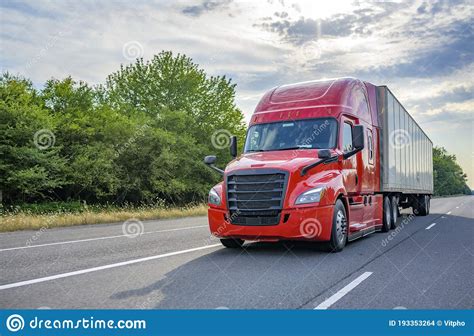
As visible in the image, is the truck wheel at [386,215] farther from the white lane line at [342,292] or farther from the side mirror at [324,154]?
the white lane line at [342,292]

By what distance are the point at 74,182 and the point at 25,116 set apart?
5.00 m

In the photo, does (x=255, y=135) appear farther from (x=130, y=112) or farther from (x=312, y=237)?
(x=130, y=112)

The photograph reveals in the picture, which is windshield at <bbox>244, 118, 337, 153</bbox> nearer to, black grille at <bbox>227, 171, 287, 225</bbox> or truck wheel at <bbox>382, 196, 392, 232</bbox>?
black grille at <bbox>227, 171, 287, 225</bbox>

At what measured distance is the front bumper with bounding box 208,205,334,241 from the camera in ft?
25.5

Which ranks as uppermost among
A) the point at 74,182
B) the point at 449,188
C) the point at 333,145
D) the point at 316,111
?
the point at 316,111

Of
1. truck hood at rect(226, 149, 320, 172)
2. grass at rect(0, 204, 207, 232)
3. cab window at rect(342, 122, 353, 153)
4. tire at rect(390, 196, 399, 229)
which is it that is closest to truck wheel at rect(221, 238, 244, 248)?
truck hood at rect(226, 149, 320, 172)

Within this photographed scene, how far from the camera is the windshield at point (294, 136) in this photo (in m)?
9.11

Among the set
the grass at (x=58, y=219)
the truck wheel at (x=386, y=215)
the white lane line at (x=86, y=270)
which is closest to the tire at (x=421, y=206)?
the truck wheel at (x=386, y=215)

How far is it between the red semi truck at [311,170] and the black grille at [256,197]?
0.06ft

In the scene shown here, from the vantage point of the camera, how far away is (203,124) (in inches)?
1676

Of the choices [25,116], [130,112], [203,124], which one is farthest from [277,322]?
[203,124]

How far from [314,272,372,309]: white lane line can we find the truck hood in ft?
7.35

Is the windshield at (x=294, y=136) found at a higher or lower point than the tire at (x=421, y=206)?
higher

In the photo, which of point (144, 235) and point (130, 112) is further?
point (130, 112)
